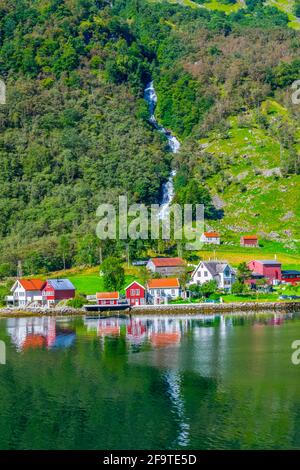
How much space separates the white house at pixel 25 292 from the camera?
99.7 m

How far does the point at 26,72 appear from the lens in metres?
199

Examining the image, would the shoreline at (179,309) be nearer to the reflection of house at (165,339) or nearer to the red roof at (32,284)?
the red roof at (32,284)

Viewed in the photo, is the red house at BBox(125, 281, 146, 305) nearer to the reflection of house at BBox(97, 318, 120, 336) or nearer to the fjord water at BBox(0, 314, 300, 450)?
the reflection of house at BBox(97, 318, 120, 336)

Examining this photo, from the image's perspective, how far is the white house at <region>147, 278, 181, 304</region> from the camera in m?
98.2

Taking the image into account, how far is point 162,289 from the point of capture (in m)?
99.1

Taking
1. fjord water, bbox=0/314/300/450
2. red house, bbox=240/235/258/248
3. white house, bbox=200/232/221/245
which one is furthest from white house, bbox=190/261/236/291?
fjord water, bbox=0/314/300/450

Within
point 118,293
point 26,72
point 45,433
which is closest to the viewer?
point 45,433

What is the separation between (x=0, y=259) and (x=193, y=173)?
189ft

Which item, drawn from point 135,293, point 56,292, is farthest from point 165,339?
point 56,292

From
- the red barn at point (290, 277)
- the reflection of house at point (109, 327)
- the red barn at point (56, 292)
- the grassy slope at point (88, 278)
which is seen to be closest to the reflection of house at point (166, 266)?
the grassy slope at point (88, 278)

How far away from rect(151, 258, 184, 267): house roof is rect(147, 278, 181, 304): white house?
7.59m

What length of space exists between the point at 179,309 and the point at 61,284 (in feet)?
61.8

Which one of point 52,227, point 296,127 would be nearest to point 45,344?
point 52,227

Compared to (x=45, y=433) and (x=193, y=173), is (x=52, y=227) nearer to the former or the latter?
(x=193, y=173)
